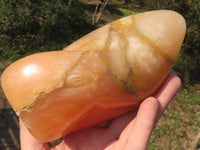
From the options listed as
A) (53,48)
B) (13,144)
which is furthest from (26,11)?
(13,144)

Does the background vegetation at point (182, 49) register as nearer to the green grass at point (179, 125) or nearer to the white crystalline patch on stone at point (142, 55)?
the green grass at point (179, 125)

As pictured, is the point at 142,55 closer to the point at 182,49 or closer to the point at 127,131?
the point at 127,131

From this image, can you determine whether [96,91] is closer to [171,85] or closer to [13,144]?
[171,85]

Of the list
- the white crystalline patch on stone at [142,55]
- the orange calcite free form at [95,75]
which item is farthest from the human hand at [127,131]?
the white crystalline patch on stone at [142,55]

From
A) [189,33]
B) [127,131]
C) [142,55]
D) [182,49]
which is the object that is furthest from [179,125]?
[142,55]

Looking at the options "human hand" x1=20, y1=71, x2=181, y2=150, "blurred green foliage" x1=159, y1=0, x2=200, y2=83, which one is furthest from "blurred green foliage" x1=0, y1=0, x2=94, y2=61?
"human hand" x1=20, y1=71, x2=181, y2=150
